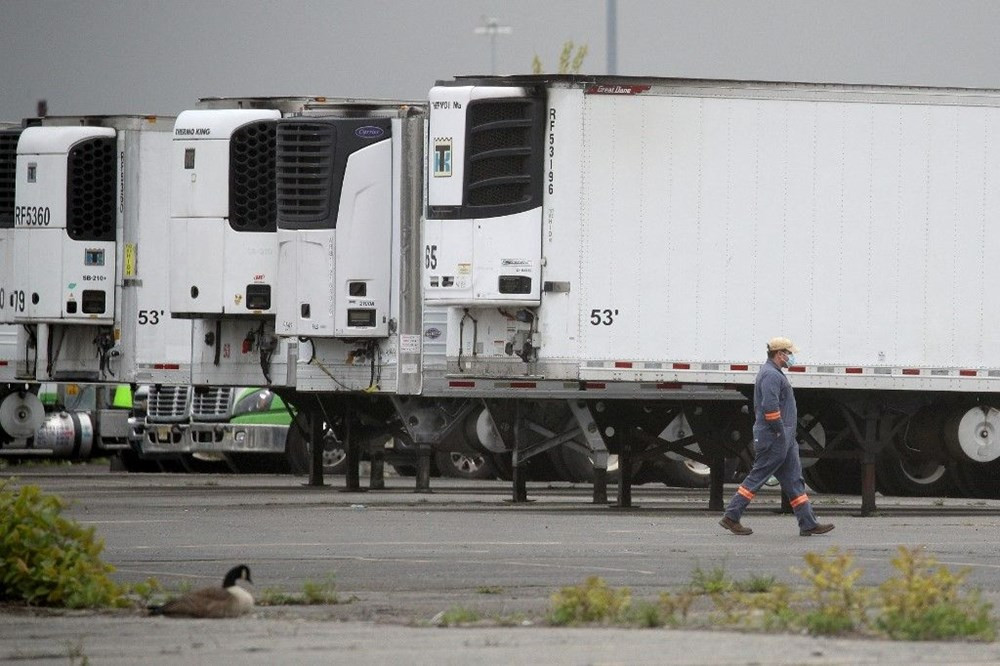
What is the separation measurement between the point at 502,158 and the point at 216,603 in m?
10.6

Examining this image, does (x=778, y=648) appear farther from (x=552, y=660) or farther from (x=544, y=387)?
(x=544, y=387)

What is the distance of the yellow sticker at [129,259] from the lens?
84.1 ft

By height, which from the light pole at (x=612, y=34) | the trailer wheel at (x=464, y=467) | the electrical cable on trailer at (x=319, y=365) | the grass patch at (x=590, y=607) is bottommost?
the trailer wheel at (x=464, y=467)

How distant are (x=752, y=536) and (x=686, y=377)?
139 inches

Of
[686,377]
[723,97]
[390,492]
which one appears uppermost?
[723,97]

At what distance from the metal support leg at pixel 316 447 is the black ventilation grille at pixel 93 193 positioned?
351cm

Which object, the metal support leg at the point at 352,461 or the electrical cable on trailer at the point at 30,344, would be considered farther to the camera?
the electrical cable on trailer at the point at 30,344

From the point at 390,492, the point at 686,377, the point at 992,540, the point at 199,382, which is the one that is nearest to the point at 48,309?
the point at 199,382

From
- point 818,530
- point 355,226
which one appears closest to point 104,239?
point 355,226

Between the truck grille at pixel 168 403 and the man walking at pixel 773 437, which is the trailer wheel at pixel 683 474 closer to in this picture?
the truck grille at pixel 168 403

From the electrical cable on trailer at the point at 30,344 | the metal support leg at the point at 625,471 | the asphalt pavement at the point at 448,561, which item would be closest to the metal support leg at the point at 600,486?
the asphalt pavement at the point at 448,561

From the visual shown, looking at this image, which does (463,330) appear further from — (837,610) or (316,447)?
(837,610)

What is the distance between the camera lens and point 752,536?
1783 cm

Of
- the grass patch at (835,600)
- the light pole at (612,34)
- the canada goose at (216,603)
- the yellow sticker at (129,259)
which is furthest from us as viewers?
the light pole at (612,34)
